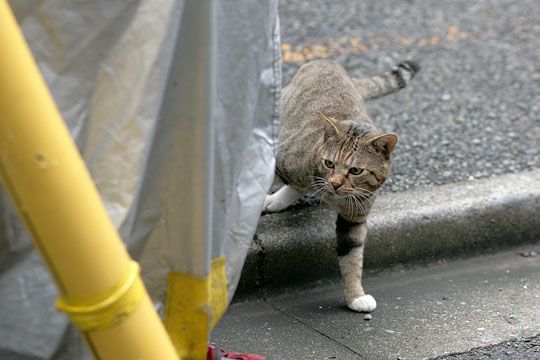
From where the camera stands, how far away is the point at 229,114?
7.08 ft

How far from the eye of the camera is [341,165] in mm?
3250

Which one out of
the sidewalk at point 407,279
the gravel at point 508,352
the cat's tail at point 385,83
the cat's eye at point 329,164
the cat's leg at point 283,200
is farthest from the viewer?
the cat's tail at point 385,83

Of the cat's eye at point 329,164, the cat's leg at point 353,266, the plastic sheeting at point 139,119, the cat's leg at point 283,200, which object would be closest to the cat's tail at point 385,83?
the cat's leg at point 283,200

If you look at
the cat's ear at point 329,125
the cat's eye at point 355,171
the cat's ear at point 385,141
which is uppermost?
the cat's ear at point 329,125

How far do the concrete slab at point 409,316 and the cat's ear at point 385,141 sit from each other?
0.57 metres

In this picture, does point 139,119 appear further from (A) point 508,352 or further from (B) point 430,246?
(B) point 430,246

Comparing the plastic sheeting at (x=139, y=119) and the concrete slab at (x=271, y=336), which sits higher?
the plastic sheeting at (x=139, y=119)

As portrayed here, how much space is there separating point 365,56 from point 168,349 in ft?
12.2

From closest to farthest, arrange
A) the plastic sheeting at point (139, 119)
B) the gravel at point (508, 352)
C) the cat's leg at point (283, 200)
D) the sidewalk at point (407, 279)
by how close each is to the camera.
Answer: the plastic sheeting at point (139, 119) → the gravel at point (508, 352) → the sidewalk at point (407, 279) → the cat's leg at point (283, 200)

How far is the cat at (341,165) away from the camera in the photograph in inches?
127

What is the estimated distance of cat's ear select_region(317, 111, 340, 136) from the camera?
3.28 meters

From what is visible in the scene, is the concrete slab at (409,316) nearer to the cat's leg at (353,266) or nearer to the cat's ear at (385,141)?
the cat's leg at (353,266)

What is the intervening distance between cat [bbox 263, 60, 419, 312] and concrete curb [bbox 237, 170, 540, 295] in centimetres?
13

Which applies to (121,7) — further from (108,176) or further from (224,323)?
(224,323)
